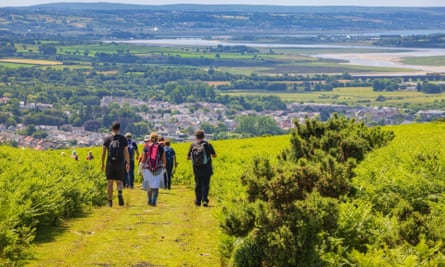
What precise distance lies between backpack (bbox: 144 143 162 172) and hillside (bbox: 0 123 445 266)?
4.82 feet

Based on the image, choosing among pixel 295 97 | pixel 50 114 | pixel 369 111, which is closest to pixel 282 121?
pixel 369 111

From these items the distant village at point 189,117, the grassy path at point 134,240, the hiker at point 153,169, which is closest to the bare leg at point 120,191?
the grassy path at point 134,240

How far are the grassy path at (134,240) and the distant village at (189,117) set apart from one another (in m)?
88.7

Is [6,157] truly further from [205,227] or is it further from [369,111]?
[369,111]

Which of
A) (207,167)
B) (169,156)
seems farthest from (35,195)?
(169,156)

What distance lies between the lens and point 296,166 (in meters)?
12.6

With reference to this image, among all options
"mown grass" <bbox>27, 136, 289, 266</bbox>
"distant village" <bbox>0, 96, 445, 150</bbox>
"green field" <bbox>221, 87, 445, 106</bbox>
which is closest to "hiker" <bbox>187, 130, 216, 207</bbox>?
"mown grass" <bbox>27, 136, 289, 266</bbox>

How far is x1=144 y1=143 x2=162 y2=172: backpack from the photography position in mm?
20639

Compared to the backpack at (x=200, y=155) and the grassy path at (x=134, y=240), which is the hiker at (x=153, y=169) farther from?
the backpack at (x=200, y=155)

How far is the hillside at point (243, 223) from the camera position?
11805mm

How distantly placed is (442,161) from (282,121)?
128016 millimetres

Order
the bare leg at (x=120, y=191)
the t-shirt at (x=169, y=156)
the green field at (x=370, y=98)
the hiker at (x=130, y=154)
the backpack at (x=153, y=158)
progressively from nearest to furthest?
the bare leg at (x=120, y=191) < the backpack at (x=153, y=158) < the hiker at (x=130, y=154) < the t-shirt at (x=169, y=156) < the green field at (x=370, y=98)

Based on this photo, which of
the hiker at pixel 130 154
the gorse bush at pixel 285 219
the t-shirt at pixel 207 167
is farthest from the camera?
the hiker at pixel 130 154

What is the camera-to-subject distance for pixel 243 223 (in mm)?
12141
